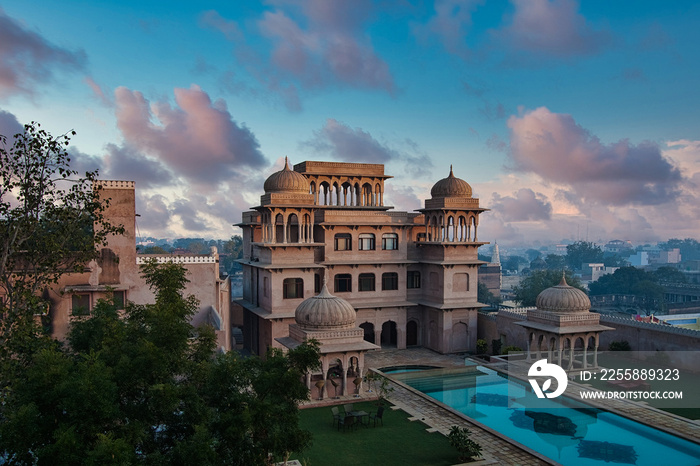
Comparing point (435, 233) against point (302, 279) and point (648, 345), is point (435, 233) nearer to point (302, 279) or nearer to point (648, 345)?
point (302, 279)

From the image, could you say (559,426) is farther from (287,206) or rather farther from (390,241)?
(287,206)

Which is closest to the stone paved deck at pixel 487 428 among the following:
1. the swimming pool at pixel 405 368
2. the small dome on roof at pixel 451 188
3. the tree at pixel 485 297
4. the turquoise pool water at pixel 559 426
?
the turquoise pool water at pixel 559 426

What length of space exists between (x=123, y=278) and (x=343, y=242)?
43.9ft

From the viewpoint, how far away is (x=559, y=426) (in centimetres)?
2075

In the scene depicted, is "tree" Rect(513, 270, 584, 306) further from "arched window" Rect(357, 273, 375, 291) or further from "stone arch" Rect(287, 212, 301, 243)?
"stone arch" Rect(287, 212, 301, 243)

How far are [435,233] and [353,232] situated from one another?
543 cm

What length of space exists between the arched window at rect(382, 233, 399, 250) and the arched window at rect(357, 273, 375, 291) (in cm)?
216

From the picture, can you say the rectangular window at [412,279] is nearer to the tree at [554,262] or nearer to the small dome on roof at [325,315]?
the small dome on roof at [325,315]

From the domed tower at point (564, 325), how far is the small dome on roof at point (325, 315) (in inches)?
390

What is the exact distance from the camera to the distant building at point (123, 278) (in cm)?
2539

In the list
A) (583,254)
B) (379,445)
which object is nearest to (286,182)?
(379,445)

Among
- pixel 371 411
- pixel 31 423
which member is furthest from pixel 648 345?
pixel 31 423

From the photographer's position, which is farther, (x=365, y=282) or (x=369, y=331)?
(x=369, y=331)

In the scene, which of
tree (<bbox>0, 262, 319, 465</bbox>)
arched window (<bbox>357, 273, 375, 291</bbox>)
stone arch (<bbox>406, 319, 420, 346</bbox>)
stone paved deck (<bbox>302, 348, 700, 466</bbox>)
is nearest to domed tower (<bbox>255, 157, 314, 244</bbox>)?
arched window (<bbox>357, 273, 375, 291</bbox>)
